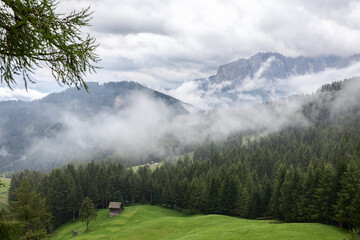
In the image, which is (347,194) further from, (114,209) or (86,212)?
(114,209)

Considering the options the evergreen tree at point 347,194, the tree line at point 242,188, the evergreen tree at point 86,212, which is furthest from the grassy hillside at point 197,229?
the tree line at point 242,188

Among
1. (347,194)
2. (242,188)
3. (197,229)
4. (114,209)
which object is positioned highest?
(347,194)

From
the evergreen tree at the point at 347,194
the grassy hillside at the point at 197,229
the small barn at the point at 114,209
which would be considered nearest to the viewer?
the grassy hillside at the point at 197,229

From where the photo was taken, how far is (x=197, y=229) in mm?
50656

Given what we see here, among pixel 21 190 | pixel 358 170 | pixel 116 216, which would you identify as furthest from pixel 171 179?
pixel 358 170

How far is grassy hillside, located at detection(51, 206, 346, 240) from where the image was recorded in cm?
3879

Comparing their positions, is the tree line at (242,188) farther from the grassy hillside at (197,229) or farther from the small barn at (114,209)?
the small barn at (114,209)

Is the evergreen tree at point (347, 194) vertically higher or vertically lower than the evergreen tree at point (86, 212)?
higher

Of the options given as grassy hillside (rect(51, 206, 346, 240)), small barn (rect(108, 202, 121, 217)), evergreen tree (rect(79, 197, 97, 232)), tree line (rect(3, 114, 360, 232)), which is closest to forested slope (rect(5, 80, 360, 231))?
tree line (rect(3, 114, 360, 232))

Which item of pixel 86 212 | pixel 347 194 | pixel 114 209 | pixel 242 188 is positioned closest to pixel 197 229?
pixel 242 188

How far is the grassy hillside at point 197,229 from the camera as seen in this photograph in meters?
38.8

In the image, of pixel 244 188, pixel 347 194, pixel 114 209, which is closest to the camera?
pixel 347 194

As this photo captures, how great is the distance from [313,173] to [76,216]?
8872 centimetres

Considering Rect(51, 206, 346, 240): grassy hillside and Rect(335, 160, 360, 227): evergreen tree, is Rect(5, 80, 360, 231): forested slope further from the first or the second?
Rect(51, 206, 346, 240): grassy hillside
